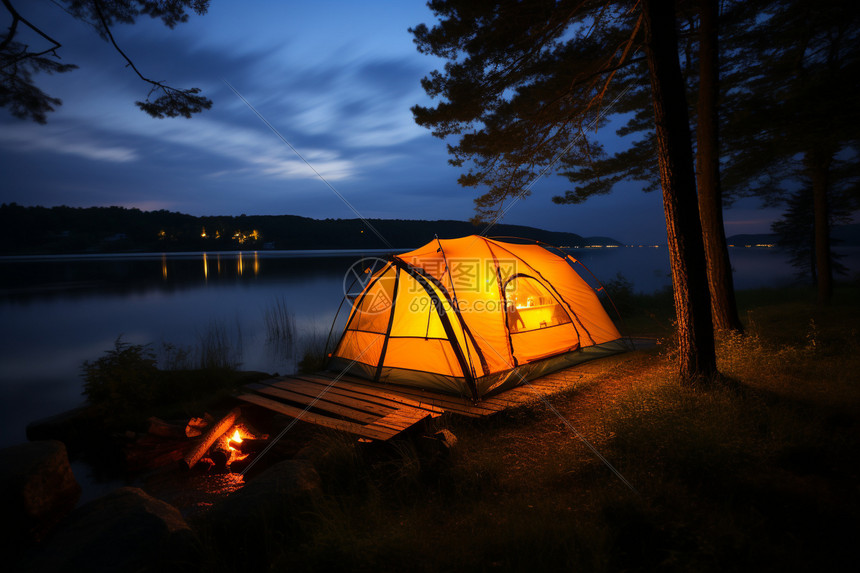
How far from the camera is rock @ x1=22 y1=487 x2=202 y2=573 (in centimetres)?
257

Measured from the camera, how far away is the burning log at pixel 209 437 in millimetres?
4930

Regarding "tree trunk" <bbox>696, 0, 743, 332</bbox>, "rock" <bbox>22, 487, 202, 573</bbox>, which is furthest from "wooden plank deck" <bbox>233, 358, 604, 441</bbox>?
"tree trunk" <bbox>696, 0, 743, 332</bbox>

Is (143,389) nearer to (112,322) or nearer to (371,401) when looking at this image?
(371,401)

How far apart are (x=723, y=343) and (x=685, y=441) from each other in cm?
357

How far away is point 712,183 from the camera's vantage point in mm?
6555

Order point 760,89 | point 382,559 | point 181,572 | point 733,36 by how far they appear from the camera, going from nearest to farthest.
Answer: point 382,559 < point 181,572 < point 733,36 < point 760,89

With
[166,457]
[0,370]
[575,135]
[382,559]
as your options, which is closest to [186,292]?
[0,370]

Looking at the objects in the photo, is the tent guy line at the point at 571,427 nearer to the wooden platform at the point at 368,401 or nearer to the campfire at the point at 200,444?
the wooden platform at the point at 368,401

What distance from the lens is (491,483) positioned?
11.0 feet

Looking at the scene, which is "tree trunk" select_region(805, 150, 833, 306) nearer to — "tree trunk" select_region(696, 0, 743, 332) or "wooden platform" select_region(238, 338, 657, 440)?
"tree trunk" select_region(696, 0, 743, 332)

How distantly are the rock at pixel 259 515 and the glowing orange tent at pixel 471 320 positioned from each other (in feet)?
8.64

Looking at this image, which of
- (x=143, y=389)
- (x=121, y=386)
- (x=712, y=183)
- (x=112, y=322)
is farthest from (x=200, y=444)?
(x=112, y=322)

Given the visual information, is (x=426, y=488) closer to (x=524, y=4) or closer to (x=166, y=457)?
(x=166, y=457)

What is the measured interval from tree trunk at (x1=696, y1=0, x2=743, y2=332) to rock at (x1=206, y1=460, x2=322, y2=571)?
676 cm
